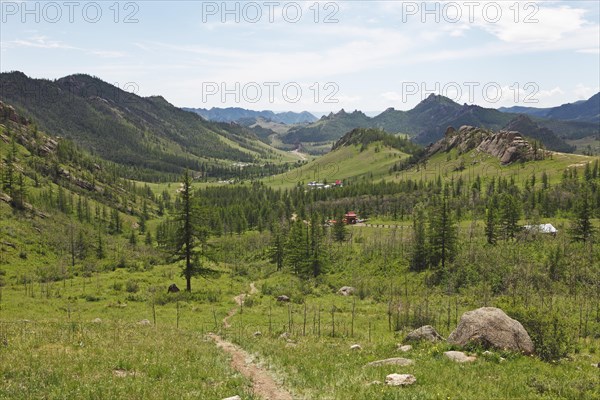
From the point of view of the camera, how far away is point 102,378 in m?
18.5

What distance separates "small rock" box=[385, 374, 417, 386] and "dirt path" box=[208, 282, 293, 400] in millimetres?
4834

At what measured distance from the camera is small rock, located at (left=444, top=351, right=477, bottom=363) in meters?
23.2

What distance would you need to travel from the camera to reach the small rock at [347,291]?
64.5 m

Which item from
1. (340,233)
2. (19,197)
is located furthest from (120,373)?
(19,197)

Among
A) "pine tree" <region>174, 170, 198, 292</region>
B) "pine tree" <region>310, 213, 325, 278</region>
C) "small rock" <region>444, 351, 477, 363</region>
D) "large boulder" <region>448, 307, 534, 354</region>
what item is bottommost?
"pine tree" <region>310, 213, 325, 278</region>

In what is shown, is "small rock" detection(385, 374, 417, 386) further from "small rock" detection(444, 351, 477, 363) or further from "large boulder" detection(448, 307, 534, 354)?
"large boulder" detection(448, 307, 534, 354)

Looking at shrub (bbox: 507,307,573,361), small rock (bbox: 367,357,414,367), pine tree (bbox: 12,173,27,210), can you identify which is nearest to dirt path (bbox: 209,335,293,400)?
small rock (bbox: 367,357,414,367)

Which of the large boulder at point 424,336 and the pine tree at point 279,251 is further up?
the large boulder at point 424,336

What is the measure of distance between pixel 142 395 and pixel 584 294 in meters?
59.3

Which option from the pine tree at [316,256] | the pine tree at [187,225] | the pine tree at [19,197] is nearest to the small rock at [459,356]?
the pine tree at [187,225]

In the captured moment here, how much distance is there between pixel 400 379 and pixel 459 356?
636 cm

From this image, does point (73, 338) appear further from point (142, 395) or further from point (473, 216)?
point (473, 216)

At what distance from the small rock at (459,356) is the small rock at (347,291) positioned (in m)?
40.3

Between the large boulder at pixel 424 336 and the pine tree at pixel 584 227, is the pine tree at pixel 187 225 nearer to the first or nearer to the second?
the large boulder at pixel 424 336
